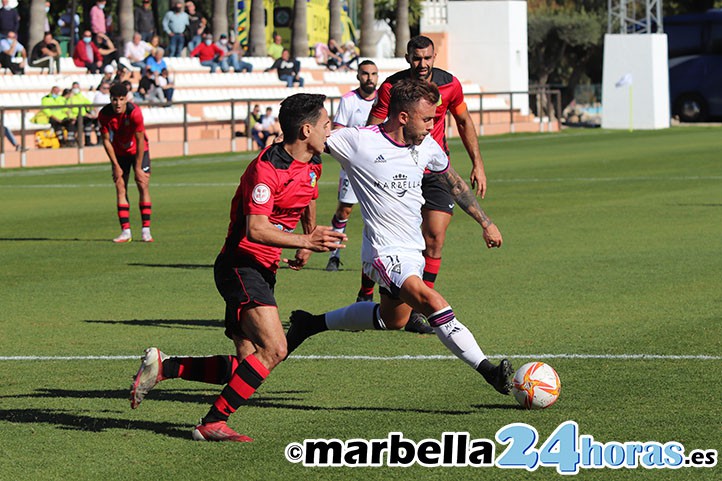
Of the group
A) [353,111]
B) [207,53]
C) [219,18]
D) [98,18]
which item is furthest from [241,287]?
[219,18]

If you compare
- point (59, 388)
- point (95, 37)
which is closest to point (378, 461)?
point (59, 388)

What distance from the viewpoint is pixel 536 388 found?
809 cm

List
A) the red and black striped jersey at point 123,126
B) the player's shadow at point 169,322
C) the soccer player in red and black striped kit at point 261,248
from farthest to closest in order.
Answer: the red and black striped jersey at point 123,126
the player's shadow at point 169,322
the soccer player in red and black striped kit at point 261,248

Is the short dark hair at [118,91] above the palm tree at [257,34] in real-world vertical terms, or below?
below

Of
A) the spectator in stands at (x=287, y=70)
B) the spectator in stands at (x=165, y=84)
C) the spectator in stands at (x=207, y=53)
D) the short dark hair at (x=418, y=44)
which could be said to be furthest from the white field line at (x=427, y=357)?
the spectator in stands at (x=287, y=70)

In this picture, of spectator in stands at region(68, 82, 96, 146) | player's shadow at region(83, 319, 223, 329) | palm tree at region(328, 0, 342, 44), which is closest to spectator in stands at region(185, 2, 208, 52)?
spectator in stands at region(68, 82, 96, 146)

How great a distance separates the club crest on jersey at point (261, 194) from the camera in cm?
750

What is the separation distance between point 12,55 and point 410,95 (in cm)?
3187

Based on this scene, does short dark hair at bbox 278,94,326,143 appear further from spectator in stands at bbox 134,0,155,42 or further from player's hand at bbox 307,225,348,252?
spectator in stands at bbox 134,0,155,42

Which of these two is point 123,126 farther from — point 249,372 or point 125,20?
point 125,20

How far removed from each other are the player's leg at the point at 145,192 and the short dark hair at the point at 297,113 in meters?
10.3

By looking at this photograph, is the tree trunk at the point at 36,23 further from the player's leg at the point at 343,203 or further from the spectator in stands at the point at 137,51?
the player's leg at the point at 343,203

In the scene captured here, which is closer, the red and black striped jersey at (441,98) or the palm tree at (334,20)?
the red and black striped jersey at (441,98)

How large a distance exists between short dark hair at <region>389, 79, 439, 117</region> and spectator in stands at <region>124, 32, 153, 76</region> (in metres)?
34.0
